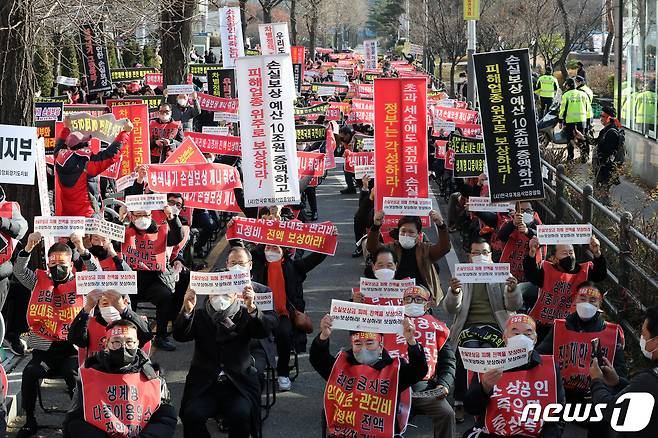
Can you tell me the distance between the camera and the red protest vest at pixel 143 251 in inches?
448

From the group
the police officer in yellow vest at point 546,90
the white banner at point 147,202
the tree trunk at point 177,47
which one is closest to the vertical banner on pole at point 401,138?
the white banner at point 147,202

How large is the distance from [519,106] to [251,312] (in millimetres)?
5118

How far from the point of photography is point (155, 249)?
11.5 m

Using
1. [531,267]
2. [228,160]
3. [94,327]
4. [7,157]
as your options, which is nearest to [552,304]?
[531,267]

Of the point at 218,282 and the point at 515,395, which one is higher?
the point at 218,282

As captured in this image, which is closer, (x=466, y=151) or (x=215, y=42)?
(x=466, y=151)

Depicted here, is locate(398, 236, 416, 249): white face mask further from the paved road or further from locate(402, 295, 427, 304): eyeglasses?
locate(402, 295, 427, 304): eyeglasses

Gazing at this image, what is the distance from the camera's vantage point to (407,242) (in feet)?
35.6

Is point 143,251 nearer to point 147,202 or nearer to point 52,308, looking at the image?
point 147,202

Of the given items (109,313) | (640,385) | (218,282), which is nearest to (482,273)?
(218,282)

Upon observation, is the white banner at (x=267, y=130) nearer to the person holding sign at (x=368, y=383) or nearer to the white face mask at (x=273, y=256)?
the white face mask at (x=273, y=256)

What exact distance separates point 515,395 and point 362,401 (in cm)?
103

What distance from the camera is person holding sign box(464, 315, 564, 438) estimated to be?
286 inches

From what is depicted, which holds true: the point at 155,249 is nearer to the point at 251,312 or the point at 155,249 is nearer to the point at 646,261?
the point at 251,312
